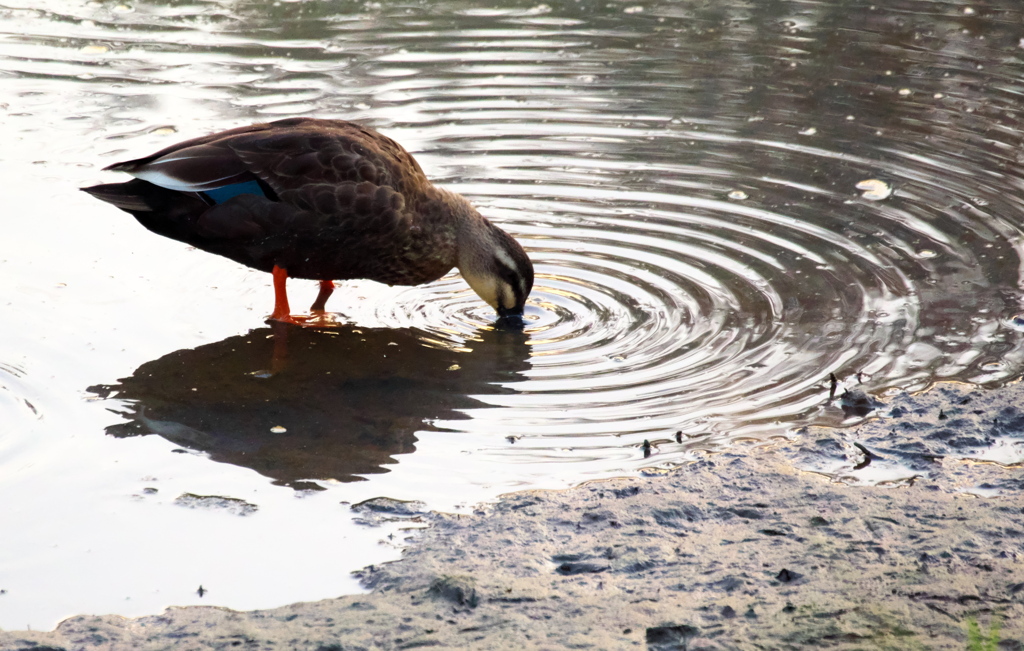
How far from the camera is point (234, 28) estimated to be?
1134 centimetres

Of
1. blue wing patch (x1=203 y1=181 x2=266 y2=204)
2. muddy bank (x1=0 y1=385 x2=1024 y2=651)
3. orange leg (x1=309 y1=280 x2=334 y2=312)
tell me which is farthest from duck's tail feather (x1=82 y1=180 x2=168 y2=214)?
muddy bank (x1=0 y1=385 x2=1024 y2=651)

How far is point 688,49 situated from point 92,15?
6.42 metres

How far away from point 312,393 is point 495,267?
1458 mm

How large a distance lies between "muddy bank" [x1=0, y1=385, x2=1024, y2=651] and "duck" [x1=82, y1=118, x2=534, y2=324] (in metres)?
2.24

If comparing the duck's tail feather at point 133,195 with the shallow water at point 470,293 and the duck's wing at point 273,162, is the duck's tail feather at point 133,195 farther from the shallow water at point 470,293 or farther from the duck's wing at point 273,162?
the shallow water at point 470,293

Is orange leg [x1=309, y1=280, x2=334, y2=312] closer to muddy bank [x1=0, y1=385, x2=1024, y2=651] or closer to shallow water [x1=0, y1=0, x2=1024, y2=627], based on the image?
shallow water [x1=0, y1=0, x2=1024, y2=627]

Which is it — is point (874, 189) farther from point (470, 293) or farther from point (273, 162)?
point (273, 162)

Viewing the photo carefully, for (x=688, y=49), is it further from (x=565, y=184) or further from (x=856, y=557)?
(x=856, y=557)

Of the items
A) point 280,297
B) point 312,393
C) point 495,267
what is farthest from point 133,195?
point 495,267

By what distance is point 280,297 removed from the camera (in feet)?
20.1

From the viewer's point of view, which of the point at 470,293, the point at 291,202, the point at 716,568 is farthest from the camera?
the point at 470,293

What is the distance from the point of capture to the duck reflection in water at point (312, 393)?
15.4 feet

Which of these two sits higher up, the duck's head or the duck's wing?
the duck's wing

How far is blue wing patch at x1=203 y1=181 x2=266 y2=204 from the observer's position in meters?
5.82
